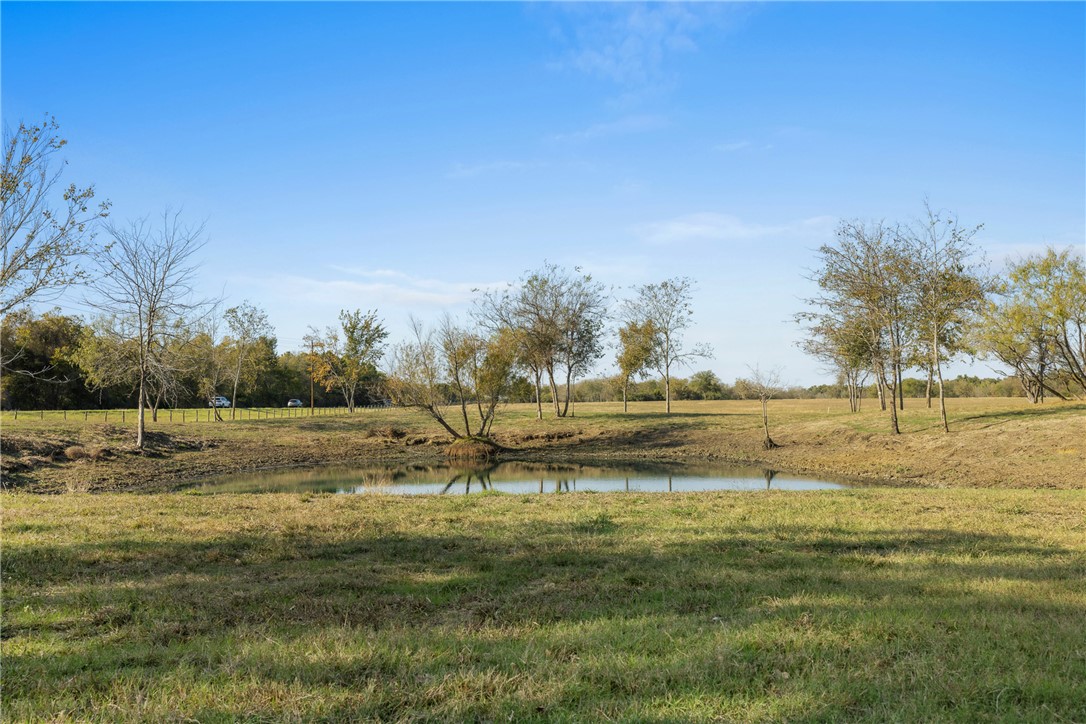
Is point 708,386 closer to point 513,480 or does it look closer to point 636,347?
point 636,347

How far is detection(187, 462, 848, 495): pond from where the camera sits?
22891 millimetres

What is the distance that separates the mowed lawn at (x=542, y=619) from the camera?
4.16 metres

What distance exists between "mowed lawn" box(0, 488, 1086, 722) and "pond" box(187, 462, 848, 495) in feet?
37.1

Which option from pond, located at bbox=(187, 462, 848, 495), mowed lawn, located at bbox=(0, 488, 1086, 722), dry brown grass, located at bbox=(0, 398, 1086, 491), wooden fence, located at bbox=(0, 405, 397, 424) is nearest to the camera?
mowed lawn, located at bbox=(0, 488, 1086, 722)

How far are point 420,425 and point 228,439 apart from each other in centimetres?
1525

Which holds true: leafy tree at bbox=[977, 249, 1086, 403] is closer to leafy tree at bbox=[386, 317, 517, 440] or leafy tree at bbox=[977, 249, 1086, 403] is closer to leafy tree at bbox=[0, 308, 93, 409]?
leafy tree at bbox=[386, 317, 517, 440]

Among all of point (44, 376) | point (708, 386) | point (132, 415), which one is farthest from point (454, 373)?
point (708, 386)

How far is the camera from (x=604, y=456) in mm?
36188

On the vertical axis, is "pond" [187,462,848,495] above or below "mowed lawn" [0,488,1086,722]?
below

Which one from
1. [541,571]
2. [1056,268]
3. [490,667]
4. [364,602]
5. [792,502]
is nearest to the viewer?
[490,667]

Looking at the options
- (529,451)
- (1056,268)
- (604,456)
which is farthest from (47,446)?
(1056,268)

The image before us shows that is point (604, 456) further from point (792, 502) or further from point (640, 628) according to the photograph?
point (640, 628)

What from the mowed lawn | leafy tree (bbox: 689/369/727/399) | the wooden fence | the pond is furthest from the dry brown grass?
leafy tree (bbox: 689/369/727/399)

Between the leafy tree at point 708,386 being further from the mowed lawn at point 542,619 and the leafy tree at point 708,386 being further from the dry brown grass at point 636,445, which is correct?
the mowed lawn at point 542,619
